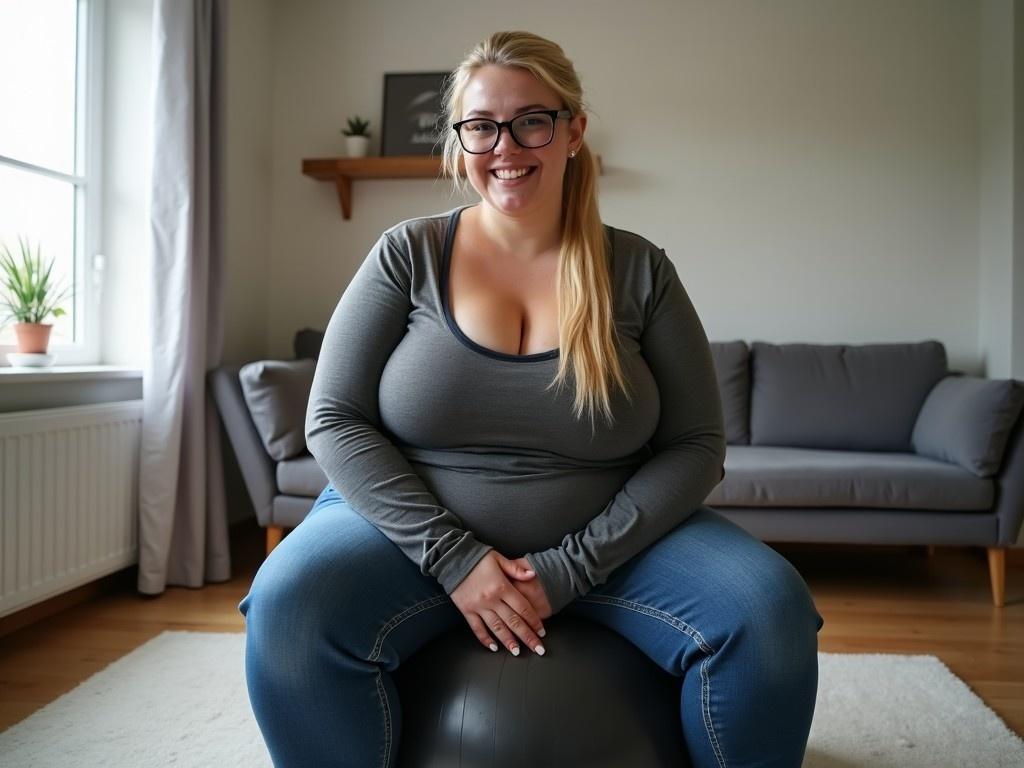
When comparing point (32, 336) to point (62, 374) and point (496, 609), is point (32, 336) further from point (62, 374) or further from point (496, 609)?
point (496, 609)

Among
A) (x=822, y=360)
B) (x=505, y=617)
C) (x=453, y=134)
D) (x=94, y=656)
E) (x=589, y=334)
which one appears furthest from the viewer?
(x=822, y=360)

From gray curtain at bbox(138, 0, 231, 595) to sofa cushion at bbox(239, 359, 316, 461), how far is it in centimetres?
16

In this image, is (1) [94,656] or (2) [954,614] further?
(2) [954,614]

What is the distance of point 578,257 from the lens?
1281 millimetres

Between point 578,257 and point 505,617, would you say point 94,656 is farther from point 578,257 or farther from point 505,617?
point 578,257

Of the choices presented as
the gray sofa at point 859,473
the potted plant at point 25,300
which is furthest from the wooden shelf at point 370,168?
the potted plant at point 25,300

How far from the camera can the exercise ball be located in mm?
991

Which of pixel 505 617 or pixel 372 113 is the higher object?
pixel 372 113

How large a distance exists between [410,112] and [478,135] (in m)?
2.46

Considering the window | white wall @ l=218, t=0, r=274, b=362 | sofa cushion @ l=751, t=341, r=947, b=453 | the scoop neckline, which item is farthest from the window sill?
sofa cushion @ l=751, t=341, r=947, b=453

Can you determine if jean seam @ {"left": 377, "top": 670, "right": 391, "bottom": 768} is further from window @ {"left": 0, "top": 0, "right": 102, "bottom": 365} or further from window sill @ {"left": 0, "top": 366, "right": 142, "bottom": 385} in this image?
window @ {"left": 0, "top": 0, "right": 102, "bottom": 365}

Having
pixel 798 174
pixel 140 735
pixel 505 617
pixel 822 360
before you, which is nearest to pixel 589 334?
pixel 505 617

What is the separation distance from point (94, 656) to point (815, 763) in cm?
169

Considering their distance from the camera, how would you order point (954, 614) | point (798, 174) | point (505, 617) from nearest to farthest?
point (505, 617)
point (954, 614)
point (798, 174)
